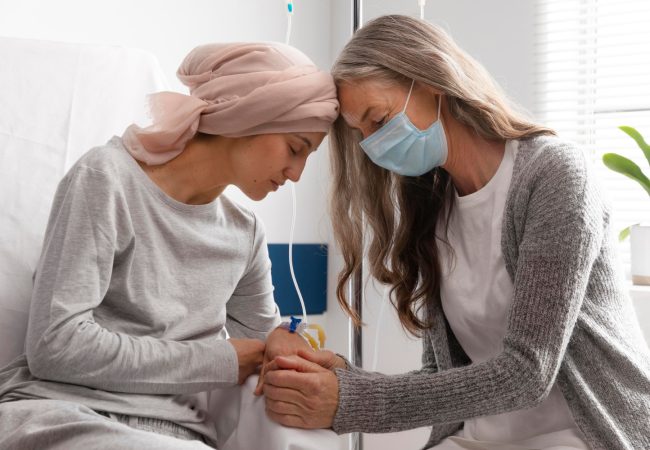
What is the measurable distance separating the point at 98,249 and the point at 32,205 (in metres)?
0.39

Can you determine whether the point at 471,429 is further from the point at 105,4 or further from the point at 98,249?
the point at 105,4

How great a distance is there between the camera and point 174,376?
4.09 ft

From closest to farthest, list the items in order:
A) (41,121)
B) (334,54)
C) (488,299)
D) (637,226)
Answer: (488,299), (41,121), (637,226), (334,54)

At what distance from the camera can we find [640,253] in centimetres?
226

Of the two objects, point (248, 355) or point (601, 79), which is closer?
point (248, 355)

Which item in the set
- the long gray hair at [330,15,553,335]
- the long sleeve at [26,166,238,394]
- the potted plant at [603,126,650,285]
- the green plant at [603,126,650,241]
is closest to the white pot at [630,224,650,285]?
the potted plant at [603,126,650,285]

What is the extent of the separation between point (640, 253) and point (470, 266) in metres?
1.03

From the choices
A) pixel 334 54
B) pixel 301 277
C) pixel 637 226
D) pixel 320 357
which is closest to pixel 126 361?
pixel 320 357

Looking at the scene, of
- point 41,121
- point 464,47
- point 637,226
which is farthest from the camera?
point 464,47

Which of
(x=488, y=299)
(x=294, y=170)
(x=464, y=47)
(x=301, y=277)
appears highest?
(x=464, y=47)

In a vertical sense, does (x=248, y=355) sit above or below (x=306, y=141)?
below

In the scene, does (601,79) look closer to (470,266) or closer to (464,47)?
(464,47)

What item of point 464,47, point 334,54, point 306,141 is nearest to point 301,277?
point 334,54

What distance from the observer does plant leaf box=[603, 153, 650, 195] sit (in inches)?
88.6
